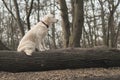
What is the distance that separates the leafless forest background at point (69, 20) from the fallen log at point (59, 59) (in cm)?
337

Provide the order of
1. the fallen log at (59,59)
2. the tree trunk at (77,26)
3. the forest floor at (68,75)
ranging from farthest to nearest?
the tree trunk at (77,26)
the fallen log at (59,59)
the forest floor at (68,75)

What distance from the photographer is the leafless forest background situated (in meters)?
16.8

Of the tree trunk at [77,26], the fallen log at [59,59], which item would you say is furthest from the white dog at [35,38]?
the tree trunk at [77,26]

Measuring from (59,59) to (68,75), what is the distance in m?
0.61

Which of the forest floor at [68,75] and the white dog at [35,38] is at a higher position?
the white dog at [35,38]

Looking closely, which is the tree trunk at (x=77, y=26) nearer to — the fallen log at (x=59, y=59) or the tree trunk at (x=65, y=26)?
the tree trunk at (x=65, y=26)

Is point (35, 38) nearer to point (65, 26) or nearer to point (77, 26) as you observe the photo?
point (77, 26)

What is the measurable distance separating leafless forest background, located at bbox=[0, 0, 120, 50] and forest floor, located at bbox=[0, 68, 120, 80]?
2936 millimetres

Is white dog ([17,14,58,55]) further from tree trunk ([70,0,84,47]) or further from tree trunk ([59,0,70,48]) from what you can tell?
tree trunk ([59,0,70,48])

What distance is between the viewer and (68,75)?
1001 centimetres

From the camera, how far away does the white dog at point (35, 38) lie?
9.82 m

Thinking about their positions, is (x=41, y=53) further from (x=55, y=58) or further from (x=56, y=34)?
(x=56, y=34)

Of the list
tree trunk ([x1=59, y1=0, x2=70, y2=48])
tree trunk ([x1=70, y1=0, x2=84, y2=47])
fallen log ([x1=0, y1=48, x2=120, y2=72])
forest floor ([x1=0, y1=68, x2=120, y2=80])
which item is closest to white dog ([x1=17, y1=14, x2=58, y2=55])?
fallen log ([x1=0, y1=48, x2=120, y2=72])

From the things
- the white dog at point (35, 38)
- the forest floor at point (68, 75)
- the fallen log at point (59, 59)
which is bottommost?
the forest floor at point (68, 75)
